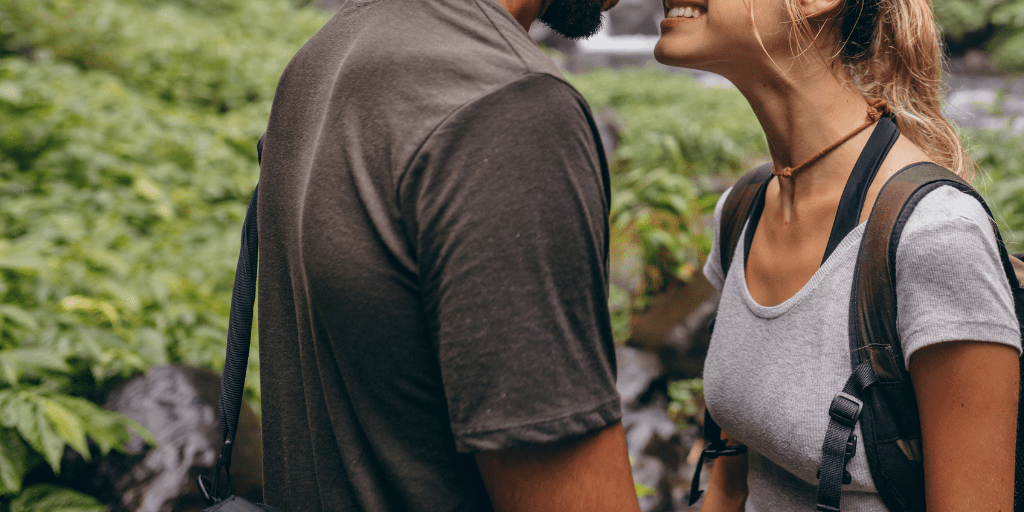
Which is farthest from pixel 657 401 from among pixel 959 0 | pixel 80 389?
pixel 959 0

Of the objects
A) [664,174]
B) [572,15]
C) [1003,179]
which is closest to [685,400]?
[664,174]

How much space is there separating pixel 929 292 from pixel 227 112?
21.3ft

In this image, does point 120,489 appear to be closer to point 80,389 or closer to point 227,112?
point 80,389

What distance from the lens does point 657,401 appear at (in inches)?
171

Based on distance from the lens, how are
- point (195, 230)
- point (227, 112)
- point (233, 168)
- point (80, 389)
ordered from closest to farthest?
1. point (80, 389)
2. point (195, 230)
3. point (233, 168)
4. point (227, 112)

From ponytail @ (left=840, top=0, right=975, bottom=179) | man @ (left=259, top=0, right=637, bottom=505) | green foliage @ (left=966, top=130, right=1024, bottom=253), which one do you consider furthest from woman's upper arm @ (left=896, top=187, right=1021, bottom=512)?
green foliage @ (left=966, top=130, right=1024, bottom=253)

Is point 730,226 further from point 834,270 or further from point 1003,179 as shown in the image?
point 1003,179

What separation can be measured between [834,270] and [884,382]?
0.24 m

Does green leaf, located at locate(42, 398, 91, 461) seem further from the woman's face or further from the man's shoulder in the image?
the woman's face

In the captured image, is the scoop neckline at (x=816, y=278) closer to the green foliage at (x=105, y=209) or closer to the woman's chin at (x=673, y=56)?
the woman's chin at (x=673, y=56)

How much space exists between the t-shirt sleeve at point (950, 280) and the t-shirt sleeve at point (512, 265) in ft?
2.29

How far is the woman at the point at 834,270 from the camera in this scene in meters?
1.10

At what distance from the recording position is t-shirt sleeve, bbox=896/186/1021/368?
3.52ft

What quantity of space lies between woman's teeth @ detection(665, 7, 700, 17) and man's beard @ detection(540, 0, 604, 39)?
0.73 feet
